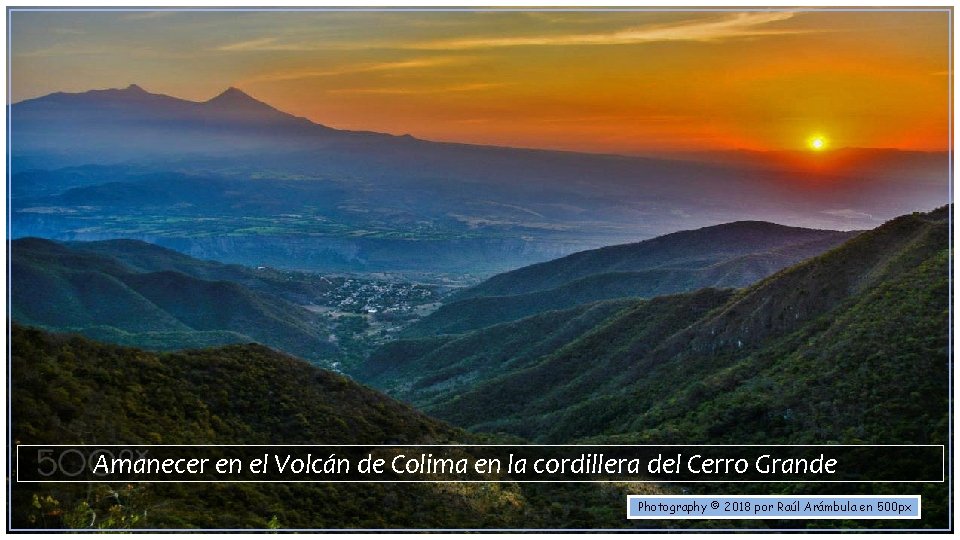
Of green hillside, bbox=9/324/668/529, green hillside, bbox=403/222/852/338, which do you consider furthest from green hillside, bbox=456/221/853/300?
green hillside, bbox=9/324/668/529

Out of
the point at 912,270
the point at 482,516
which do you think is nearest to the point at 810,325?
the point at 912,270

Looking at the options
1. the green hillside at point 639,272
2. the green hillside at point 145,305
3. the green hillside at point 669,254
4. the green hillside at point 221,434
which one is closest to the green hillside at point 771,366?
the green hillside at point 221,434

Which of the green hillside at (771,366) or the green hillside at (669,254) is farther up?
the green hillside at (669,254)

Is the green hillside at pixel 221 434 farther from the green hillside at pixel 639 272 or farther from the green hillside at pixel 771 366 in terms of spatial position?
the green hillside at pixel 639 272

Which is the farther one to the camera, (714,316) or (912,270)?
(714,316)

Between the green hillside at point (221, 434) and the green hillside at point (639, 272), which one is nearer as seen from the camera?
the green hillside at point (221, 434)

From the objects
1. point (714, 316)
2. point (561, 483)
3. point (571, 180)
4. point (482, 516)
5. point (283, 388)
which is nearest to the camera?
point (482, 516)

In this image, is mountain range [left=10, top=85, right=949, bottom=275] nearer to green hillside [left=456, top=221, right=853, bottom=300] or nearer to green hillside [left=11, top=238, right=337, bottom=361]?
green hillside [left=456, top=221, right=853, bottom=300]

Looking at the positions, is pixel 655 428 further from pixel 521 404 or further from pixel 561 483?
pixel 521 404
